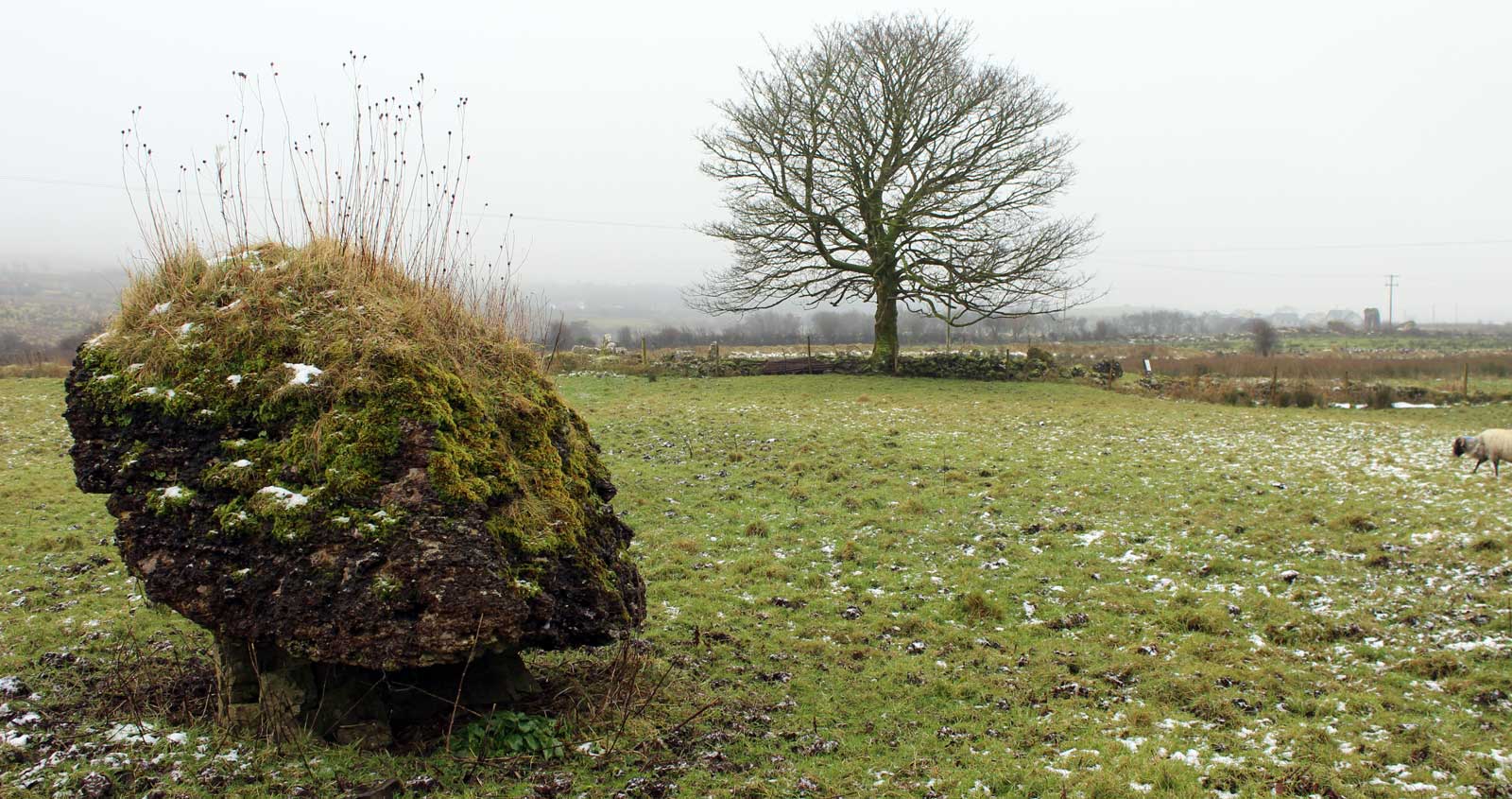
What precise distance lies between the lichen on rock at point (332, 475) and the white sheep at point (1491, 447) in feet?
41.6

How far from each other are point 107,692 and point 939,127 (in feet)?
82.6

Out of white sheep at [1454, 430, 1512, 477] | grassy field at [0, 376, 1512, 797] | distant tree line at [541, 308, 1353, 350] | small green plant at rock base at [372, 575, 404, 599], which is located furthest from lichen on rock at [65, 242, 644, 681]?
distant tree line at [541, 308, 1353, 350]

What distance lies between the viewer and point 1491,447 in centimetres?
1150

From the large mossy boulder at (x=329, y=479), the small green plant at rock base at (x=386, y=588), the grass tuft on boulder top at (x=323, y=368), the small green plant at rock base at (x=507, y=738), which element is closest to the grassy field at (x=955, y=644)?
the small green plant at rock base at (x=507, y=738)

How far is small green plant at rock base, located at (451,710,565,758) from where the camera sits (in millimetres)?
4664

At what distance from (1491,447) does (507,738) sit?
13.8 metres

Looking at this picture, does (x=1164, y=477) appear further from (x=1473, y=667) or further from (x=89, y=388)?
(x=89, y=388)

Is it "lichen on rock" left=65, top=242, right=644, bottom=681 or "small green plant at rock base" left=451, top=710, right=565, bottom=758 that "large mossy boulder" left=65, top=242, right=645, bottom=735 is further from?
"small green plant at rock base" left=451, top=710, right=565, bottom=758

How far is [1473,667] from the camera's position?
Result: 6.19 metres

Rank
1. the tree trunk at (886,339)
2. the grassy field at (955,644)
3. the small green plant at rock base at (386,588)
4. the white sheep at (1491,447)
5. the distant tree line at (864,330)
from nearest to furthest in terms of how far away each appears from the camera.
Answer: the small green plant at rock base at (386,588) → the grassy field at (955,644) → the white sheep at (1491,447) → the tree trunk at (886,339) → the distant tree line at (864,330)

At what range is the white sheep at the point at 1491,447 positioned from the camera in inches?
446

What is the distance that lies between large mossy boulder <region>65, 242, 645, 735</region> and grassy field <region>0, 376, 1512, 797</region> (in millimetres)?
722

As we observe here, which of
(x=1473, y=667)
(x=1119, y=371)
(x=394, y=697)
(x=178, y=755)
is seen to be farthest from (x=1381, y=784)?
(x=1119, y=371)

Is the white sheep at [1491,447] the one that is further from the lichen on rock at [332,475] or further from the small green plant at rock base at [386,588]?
the small green plant at rock base at [386,588]
